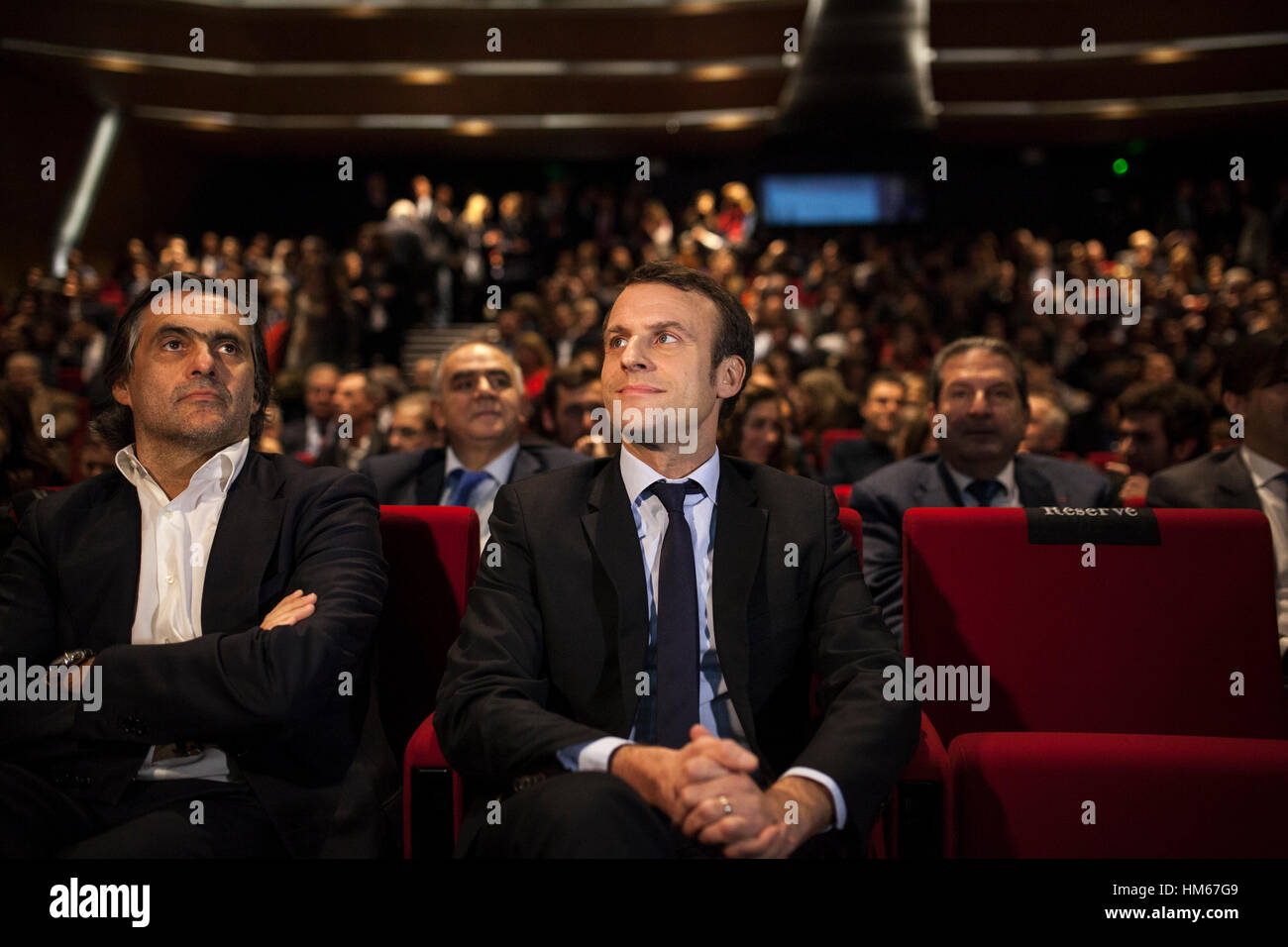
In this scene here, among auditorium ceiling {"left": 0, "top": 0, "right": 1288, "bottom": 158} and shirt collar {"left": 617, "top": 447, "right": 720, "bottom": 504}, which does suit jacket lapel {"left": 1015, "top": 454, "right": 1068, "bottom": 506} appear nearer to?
shirt collar {"left": 617, "top": 447, "right": 720, "bottom": 504}

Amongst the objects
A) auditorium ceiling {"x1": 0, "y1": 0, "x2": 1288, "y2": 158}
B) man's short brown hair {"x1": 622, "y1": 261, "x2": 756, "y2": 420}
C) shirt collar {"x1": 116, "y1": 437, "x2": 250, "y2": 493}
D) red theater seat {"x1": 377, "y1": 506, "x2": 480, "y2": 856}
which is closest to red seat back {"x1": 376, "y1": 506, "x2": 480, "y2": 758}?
red theater seat {"x1": 377, "y1": 506, "x2": 480, "y2": 856}

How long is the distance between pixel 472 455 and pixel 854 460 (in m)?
1.39

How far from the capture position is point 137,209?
10.6 metres

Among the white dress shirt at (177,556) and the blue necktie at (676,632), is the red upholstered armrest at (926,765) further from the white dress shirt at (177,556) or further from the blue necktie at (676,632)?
Answer: the white dress shirt at (177,556)

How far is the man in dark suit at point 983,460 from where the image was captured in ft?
7.36

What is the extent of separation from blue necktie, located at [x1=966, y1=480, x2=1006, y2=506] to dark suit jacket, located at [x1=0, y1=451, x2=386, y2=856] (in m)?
1.35

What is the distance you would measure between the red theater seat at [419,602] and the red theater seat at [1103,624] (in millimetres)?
723

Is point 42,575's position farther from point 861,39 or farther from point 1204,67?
point 1204,67

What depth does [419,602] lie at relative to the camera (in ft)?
5.53

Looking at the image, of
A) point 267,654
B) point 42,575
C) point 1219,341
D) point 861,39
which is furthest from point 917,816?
point 861,39

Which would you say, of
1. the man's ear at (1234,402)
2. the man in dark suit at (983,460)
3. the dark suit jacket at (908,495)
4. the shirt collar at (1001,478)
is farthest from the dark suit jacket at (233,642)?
the man's ear at (1234,402)

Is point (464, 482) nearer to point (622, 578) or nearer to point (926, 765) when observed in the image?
point (622, 578)

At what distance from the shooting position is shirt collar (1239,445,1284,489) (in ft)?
6.64

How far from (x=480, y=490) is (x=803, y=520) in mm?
1361
